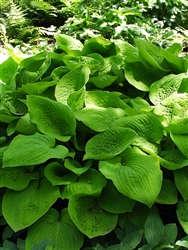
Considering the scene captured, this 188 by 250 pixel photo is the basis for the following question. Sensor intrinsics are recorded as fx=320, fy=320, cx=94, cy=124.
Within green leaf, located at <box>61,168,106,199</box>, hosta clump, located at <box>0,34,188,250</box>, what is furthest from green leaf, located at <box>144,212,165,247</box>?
green leaf, located at <box>61,168,106,199</box>

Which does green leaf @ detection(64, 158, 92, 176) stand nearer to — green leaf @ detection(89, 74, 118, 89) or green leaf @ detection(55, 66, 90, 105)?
green leaf @ detection(55, 66, 90, 105)

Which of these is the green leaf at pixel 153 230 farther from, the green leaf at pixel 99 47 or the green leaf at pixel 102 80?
the green leaf at pixel 99 47

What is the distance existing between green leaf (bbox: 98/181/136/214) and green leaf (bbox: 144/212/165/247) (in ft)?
0.30

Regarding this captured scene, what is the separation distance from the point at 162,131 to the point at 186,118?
0.44 feet

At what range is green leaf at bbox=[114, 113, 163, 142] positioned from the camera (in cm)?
146

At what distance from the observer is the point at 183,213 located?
1369mm

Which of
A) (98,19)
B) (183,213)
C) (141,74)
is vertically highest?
(141,74)

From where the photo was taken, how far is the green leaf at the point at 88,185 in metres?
1.32

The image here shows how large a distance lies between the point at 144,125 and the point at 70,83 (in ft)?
1.61

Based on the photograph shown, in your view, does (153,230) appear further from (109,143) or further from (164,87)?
(164,87)

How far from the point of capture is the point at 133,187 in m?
1.25

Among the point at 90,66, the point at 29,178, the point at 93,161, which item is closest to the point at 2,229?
the point at 29,178

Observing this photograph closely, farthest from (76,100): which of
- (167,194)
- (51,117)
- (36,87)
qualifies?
(167,194)

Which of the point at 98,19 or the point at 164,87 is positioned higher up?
the point at 164,87
